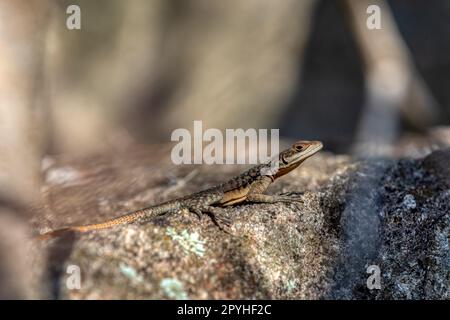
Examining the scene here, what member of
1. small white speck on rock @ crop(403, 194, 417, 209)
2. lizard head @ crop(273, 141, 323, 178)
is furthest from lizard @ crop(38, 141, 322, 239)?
small white speck on rock @ crop(403, 194, 417, 209)

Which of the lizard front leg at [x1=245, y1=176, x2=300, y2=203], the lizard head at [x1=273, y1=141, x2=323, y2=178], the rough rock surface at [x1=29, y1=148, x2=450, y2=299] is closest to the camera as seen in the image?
the rough rock surface at [x1=29, y1=148, x2=450, y2=299]

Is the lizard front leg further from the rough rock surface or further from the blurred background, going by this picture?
the blurred background

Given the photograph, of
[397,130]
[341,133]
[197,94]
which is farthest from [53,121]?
[397,130]

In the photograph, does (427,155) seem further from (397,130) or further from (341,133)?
(341,133)

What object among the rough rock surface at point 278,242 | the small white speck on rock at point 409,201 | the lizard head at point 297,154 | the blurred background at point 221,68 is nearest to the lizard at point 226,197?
the lizard head at point 297,154

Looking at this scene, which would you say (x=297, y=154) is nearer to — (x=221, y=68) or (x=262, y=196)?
(x=262, y=196)

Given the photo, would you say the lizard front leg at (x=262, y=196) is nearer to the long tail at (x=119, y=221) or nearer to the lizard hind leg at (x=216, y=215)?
the lizard hind leg at (x=216, y=215)
